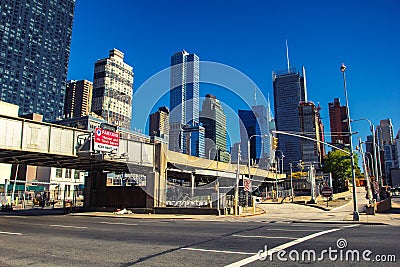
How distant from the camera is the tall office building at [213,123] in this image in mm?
46441

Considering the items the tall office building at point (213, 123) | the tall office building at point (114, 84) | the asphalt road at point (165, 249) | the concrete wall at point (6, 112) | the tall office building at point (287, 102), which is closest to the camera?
the asphalt road at point (165, 249)

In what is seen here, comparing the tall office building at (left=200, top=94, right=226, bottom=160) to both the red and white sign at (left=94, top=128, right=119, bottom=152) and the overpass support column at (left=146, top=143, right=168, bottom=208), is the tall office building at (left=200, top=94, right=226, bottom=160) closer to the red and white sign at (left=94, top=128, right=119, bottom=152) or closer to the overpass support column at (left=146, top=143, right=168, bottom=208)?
the overpass support column at (left=146, top=143, right=168, bottom=208)

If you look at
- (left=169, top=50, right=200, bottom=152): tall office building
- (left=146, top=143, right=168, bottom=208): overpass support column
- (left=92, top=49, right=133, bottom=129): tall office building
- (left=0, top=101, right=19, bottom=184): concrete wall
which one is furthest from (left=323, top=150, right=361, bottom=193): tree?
(left=0, top=101, right=19, bottom=184): concrete wall

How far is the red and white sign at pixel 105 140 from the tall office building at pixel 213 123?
17.1 metres

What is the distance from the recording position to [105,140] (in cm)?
2939

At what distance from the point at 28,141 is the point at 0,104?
6210cm

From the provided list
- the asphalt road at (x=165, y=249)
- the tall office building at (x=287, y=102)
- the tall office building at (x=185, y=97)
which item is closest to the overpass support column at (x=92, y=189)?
the tall office building at (x=185, y=97)

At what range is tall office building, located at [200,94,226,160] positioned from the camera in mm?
46441

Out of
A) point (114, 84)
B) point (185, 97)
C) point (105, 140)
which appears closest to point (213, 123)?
point (185, 97)

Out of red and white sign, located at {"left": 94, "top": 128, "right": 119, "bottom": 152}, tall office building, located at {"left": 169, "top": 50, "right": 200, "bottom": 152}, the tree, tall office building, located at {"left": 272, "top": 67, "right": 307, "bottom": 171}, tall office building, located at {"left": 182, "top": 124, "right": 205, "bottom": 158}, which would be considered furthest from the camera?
tall office building, located at {"left": 272, "top": 67, "right": 307, "bottom": 171}

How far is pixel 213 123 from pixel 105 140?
24.5 m

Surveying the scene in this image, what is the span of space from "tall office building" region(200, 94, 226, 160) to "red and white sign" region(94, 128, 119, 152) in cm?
1713

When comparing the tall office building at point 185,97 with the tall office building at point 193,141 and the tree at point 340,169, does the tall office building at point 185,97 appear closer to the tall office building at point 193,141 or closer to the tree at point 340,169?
the tall office building at point 193,141

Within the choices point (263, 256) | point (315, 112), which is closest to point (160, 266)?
point (263, 256)
